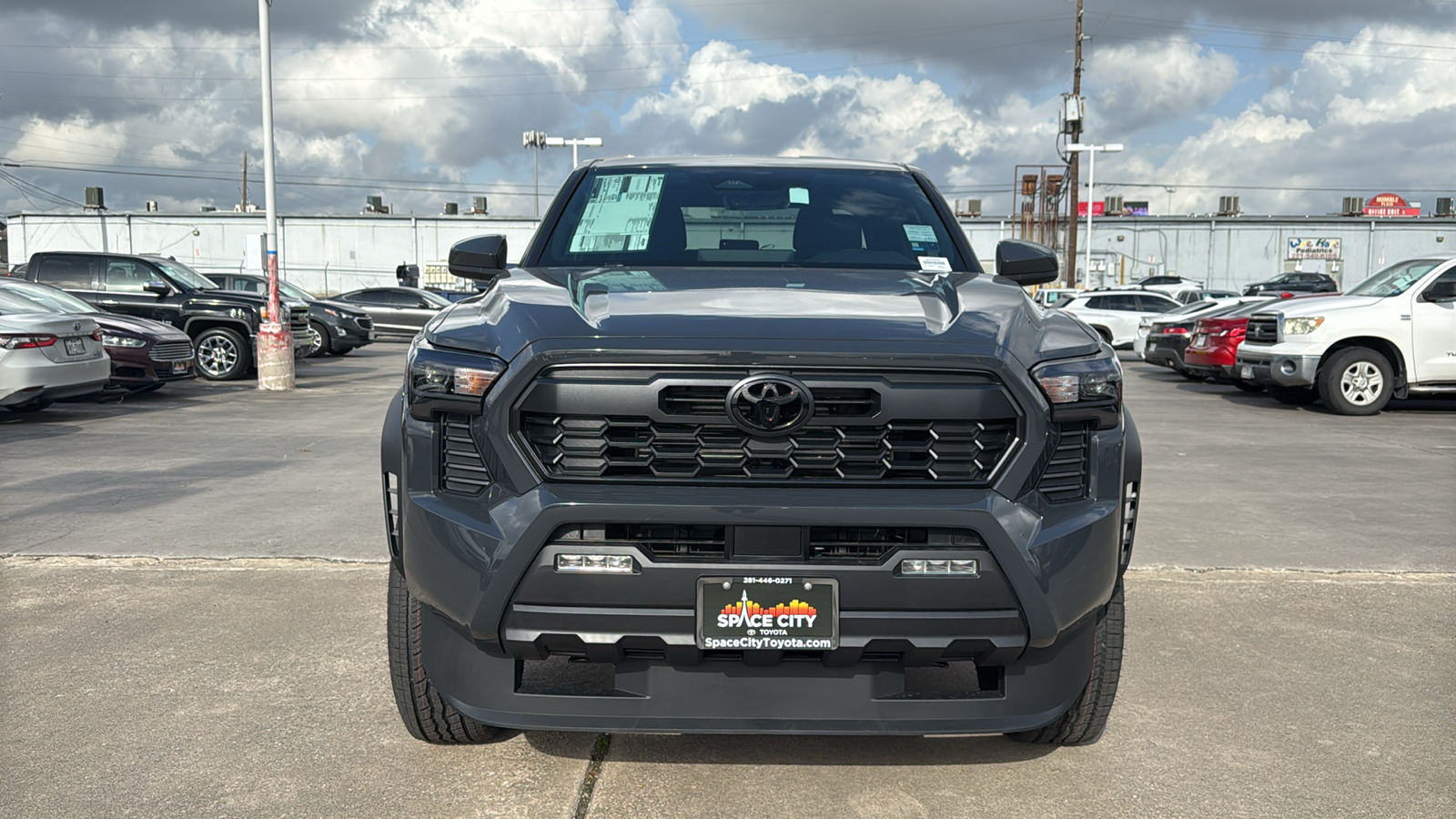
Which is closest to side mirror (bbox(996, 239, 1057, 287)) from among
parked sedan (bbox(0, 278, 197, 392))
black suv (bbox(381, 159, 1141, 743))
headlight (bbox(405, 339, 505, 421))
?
black suv (bbox(381, 159, 1141, 743))

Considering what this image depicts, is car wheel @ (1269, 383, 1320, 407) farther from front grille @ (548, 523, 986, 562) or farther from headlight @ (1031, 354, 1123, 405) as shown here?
front grille @ (548, 523, 986, 562)

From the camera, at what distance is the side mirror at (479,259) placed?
4.10 metres

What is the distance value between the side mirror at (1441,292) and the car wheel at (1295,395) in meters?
2.04

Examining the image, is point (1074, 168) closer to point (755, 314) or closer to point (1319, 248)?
point (1319, 248)

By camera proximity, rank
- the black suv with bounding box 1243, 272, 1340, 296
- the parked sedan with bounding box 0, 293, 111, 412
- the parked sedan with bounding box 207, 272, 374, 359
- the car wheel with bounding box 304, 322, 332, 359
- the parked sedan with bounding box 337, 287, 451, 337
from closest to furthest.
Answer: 1. the parked sedan with bounding box 0, 293, 111, 412
2. the car wheel with bounding box 304, 322, 332, 359
3. the parked sedan with bounding box 207, 272, 374, 359
4. the parked sedan with bounding box 337, 287, 451, 337
5. the black suv with bounding box 1243, 272, 1340, 296

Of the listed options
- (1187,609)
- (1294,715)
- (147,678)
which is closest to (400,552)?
(147,678)

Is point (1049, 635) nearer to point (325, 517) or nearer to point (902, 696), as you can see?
point (902, 696)

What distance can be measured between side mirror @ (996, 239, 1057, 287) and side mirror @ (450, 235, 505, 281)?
1761mm

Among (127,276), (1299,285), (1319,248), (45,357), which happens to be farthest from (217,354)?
(1319,248)

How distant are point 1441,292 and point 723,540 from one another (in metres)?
12.4

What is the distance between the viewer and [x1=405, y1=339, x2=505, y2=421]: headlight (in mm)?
2711

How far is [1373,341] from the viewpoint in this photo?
12.6 m

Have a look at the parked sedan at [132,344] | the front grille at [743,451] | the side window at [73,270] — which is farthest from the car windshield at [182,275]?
the front grille at [743,451]

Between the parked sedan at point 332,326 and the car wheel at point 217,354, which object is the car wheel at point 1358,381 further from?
the parked sedan at point 332,326
